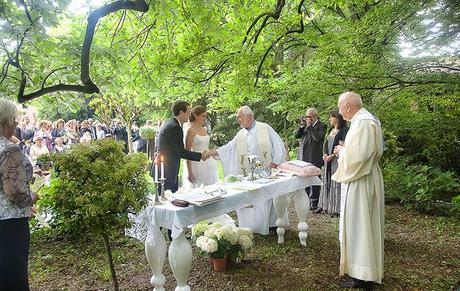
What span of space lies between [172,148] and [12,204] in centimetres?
272

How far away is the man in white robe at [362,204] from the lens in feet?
12.3

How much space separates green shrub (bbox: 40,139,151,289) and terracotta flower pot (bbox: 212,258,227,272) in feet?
4.88

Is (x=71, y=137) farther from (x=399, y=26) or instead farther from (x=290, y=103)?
(x=399, y=26)

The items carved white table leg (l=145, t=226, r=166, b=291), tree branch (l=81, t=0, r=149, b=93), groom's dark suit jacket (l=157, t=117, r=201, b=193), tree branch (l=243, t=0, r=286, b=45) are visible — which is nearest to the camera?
tree branch (l=81, t=0, r=149, b=93)

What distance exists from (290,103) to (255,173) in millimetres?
2213

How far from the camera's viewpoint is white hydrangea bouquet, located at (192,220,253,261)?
410 centimetres

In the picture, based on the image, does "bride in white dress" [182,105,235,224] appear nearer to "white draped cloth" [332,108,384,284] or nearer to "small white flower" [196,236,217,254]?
"small white flower" [196,236,217,254]

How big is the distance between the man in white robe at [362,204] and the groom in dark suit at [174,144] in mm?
2139

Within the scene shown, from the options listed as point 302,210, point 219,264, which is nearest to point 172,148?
point 219,264

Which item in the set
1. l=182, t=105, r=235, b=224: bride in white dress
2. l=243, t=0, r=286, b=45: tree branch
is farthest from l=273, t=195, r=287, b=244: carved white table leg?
l=243, t=0, r=286, b=45: tree branch

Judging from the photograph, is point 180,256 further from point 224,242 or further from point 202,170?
point 202,170

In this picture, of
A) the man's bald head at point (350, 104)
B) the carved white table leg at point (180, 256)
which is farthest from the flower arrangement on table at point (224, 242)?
the man's bald head at point (350, 104)

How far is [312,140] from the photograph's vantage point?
7285 millimetres

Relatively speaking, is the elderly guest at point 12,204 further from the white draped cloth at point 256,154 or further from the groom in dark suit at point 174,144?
the white draped cloth at point 256,154
